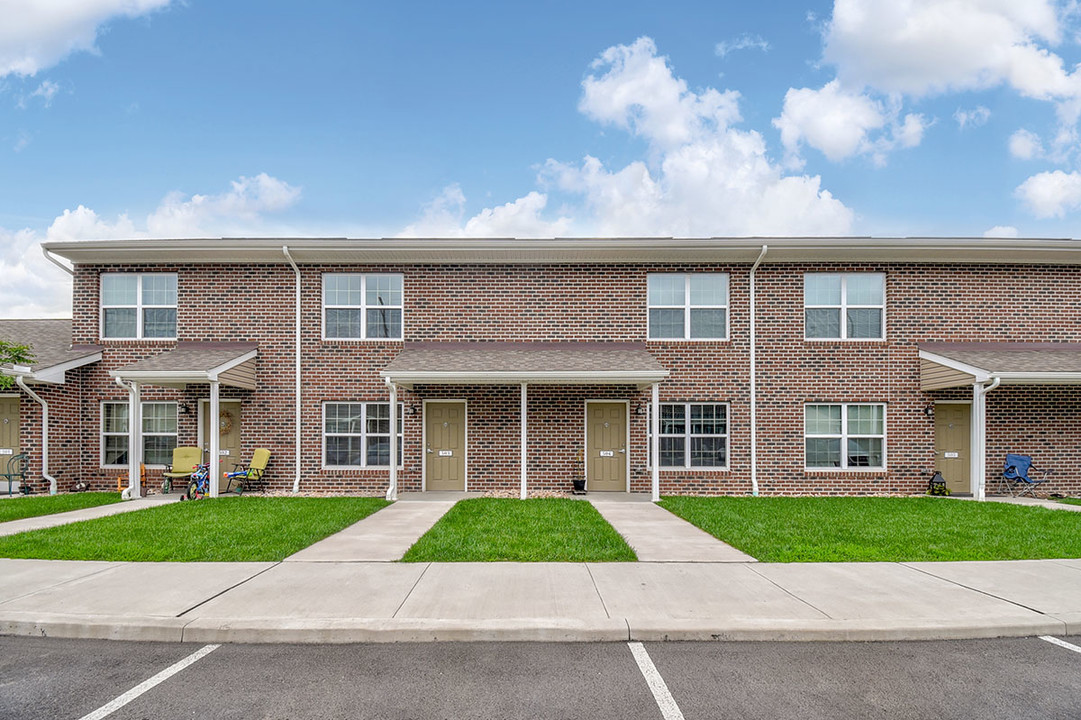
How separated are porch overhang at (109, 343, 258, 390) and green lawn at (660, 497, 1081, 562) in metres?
9.48

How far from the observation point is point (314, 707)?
390 cm

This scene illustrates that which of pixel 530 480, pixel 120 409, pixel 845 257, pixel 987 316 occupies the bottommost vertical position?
pixel 530 480

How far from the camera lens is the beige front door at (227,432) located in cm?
1472

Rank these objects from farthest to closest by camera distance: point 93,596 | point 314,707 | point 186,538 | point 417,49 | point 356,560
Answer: point 417,49 < point 186,538 < point 356,560 < point 93,596 < point 314,707

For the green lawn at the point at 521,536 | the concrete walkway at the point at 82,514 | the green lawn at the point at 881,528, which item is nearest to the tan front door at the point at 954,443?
the green lawn at the point at 881,528

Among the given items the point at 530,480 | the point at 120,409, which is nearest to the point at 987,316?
the point at 530,480

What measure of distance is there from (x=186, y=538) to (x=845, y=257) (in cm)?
1409

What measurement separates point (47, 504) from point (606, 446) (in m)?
11.1

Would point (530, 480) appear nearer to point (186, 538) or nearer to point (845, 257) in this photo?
point (186, 538)

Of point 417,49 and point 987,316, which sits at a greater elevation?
point 417,49

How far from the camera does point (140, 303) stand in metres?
14.9

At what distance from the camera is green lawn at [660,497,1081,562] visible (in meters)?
7.81

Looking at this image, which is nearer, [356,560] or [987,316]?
[356,560]

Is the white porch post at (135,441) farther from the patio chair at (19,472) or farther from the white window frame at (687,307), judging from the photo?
the white window frame at (687,307)
